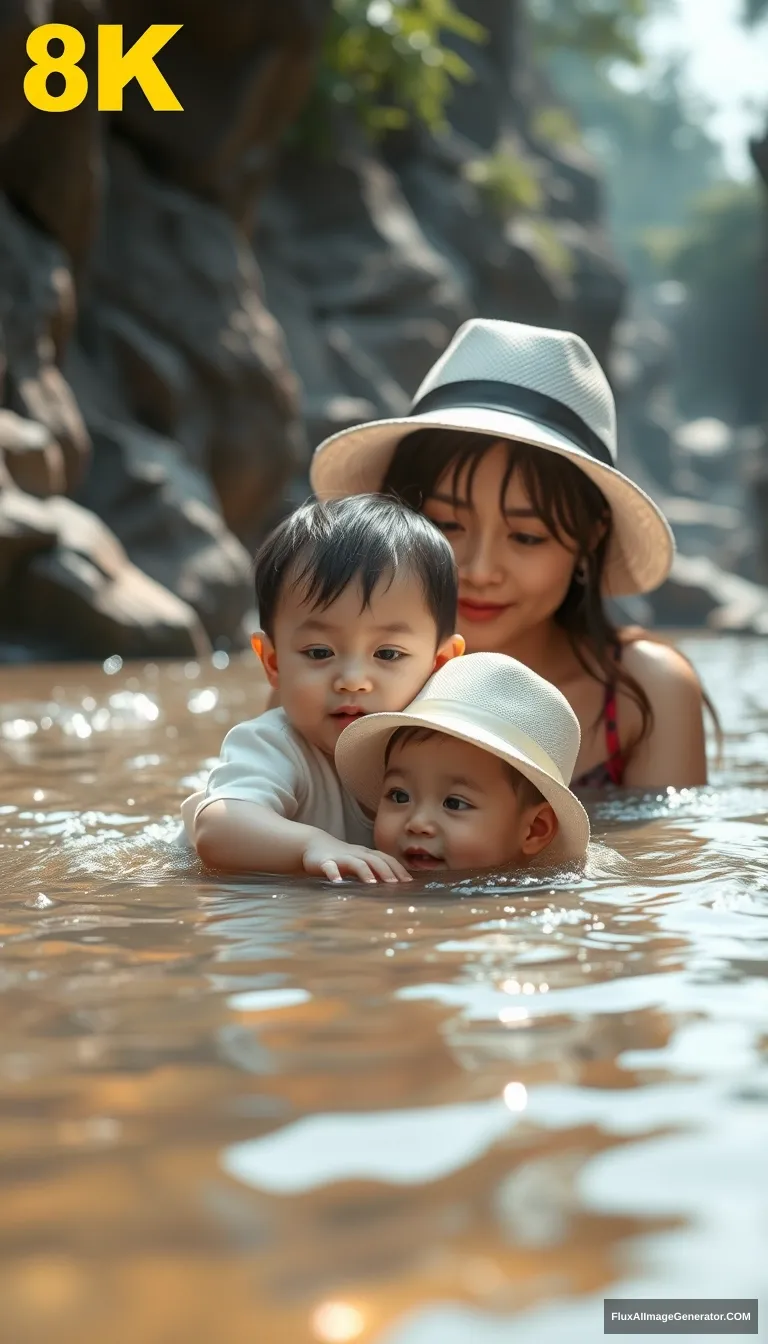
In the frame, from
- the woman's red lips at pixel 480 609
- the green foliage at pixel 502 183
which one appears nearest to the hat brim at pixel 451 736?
the woman's red lips at pixel 480 609

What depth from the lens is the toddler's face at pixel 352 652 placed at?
9.48 feet

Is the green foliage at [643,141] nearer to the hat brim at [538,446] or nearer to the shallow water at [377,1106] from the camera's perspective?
the hat brim at [538,446]

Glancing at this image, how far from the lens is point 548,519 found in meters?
3.82

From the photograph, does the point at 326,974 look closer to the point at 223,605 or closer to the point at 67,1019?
the point at 67,1019

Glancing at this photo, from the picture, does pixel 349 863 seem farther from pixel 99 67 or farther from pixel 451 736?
pixel 99 67

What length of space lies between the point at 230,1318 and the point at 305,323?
2164cm

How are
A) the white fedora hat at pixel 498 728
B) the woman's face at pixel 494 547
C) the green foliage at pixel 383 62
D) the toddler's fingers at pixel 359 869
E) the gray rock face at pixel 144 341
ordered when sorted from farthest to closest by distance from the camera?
the green foliage at pixel 383 62 → the gray rock face at pixel 144 341 → the woman's face at pixel 494 547 → the white fedora hat at pixel 498 728 → the toddler's fingers at pixel 359 869

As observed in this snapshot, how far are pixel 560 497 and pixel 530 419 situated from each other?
0.67 feet

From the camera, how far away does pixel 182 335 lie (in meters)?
16.4

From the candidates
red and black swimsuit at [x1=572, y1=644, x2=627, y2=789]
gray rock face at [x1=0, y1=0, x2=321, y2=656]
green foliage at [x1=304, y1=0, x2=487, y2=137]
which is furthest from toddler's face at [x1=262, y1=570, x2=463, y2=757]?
green foliage at [x1=304, y1=0, x2=487, y2=137]

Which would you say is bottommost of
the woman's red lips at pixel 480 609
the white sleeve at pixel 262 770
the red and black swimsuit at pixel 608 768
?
the red and black swimsuit at pixel 608 768

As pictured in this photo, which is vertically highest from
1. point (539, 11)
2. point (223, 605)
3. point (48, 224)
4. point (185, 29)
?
point (539, 11)

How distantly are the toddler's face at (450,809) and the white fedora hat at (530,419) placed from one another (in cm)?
110

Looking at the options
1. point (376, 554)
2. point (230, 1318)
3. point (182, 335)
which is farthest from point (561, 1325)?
point (182, 335)
